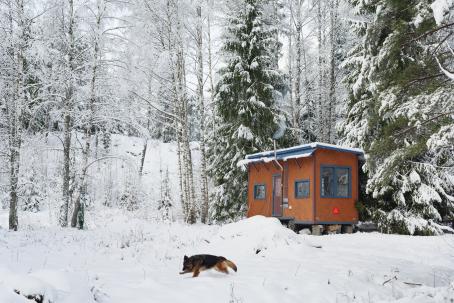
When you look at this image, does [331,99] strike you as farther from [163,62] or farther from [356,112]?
[163,62]

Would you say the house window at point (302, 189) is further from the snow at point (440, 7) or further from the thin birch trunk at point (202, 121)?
the snow at point (440, 7)

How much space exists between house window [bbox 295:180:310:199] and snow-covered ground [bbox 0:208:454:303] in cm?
388

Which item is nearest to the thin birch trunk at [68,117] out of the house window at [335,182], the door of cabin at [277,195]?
the door of cabin at [277,195]

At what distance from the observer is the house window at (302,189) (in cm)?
1723

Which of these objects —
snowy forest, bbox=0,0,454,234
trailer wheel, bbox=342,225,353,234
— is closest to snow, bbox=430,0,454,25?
snowy forest, bbox=0,0,454,234

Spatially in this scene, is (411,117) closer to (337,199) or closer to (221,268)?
(221,268)

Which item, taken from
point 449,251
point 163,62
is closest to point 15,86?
point 163,62

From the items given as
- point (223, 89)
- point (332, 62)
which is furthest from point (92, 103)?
point (332, 62)

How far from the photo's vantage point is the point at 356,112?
18.5 meters

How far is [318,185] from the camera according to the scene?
16797 mm

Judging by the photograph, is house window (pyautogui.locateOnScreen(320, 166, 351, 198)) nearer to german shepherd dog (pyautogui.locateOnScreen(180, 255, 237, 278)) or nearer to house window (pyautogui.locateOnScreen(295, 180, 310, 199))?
house window (pyautogui.locateOnScreen(295, 180, 310, 199))

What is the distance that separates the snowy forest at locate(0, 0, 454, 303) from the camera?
6.83 metres

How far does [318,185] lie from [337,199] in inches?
43.8

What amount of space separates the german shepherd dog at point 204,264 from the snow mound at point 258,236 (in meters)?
2.82
